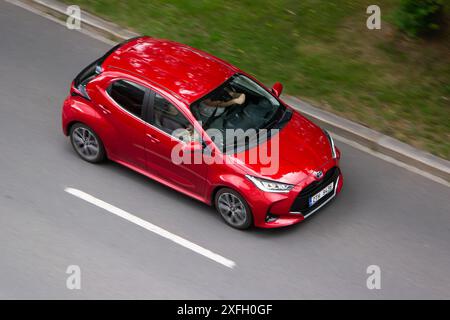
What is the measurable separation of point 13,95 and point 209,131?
160 inches

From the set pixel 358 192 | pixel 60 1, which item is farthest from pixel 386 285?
pixel 60 1

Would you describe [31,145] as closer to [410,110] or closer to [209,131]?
[209,131]

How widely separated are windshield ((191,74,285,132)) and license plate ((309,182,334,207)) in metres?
1.13

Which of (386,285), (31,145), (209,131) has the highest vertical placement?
(209,131)

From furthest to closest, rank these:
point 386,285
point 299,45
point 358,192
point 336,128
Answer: point 299,45 < point 336,128 < point 358,192 < point 386,285

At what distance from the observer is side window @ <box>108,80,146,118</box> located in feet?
35.3

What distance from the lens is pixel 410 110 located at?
12672 millimetres

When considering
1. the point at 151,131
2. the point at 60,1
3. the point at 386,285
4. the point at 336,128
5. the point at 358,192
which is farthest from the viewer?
the point at 60,1

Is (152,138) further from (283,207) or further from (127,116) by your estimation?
(283,207)

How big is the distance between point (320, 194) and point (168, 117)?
2279 millimetres

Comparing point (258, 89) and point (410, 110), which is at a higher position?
point (258, 89)
